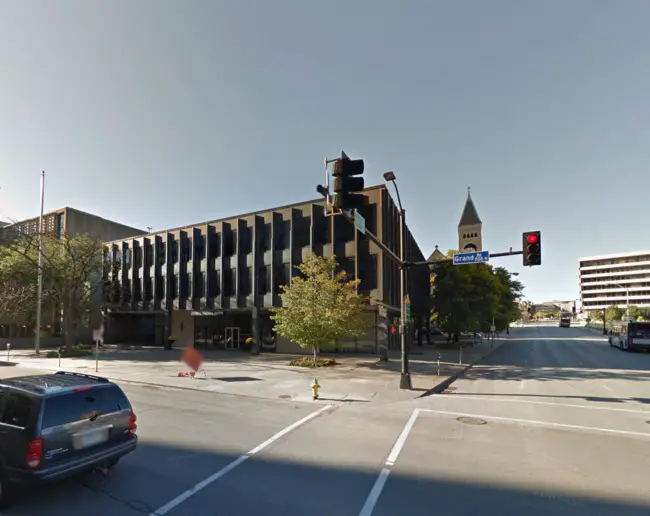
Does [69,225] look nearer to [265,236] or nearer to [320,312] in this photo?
[265,236]

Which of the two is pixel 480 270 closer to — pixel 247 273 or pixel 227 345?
pixel 247 273

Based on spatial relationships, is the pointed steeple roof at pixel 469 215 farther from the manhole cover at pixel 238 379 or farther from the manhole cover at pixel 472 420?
the manhole cover at pixel 472 420

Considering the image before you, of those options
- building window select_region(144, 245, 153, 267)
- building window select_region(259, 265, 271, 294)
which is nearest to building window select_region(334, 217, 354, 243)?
building window select_region(259, 265, 271, 294)

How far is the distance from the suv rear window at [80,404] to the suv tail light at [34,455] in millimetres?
213

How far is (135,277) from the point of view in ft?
144

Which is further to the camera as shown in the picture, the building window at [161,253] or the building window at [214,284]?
the building window at [161,253]

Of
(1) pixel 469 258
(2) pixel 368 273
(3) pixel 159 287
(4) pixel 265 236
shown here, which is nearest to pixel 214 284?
(4) pixel 265 236

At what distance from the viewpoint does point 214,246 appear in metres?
37.8

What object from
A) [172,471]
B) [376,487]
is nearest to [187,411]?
[172,471]

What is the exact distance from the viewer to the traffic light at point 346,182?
26.2ft

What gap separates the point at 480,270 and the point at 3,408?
3730 centimetres

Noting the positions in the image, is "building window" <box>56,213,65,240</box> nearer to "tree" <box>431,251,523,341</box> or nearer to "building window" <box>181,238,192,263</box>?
"building window" <box>181,238,192,263</box>

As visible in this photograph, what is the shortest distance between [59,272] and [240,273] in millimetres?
16804

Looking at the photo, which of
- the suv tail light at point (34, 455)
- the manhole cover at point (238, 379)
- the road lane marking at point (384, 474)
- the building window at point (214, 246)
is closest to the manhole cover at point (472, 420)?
the road lane marking at point (384, 474)
